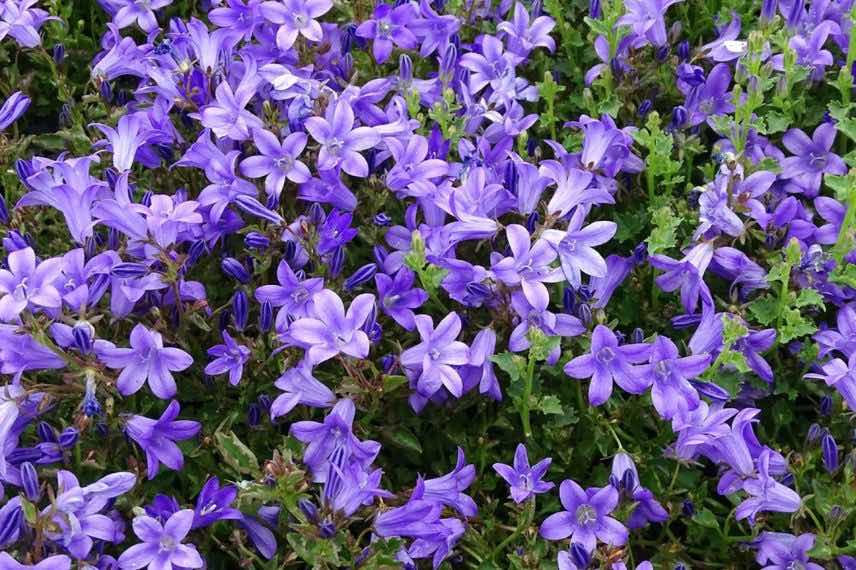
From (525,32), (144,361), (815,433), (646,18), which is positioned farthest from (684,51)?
(144,361)

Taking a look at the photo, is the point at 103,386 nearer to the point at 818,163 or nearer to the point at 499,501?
the point at 499,501

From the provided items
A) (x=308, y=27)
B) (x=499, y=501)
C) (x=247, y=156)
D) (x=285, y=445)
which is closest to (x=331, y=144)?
(x=247, y=156)

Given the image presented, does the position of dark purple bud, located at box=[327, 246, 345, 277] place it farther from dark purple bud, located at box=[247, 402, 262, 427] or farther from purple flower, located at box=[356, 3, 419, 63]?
purple flower, located at box=[356, 3, 419, 63]

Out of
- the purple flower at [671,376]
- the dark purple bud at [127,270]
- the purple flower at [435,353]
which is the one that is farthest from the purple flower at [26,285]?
the purple flower at [671,376]

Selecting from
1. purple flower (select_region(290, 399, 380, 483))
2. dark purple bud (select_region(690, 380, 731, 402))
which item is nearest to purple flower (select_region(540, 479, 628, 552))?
dark purple bud (select_region(690, 380, 731, 402))

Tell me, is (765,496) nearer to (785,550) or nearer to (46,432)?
(785,550)
